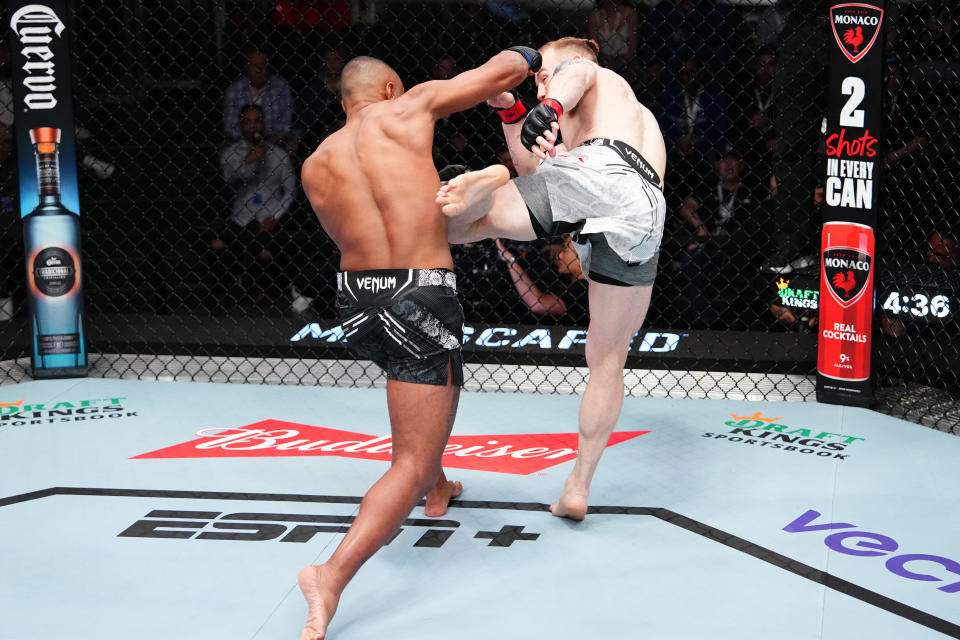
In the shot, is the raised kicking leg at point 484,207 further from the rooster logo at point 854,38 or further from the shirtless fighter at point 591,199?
the rooster logo at point 854,38

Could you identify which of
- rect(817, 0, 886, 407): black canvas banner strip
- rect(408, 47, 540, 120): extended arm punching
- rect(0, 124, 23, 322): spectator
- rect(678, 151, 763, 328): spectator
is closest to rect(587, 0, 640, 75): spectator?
rect(678, 151, 763, 328): spectator

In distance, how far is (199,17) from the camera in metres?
4.91

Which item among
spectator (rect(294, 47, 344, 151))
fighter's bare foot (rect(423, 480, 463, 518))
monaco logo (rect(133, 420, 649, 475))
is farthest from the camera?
spectator (rect(294, 47, 344, 151))

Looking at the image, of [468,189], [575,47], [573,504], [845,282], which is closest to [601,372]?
[573,504]

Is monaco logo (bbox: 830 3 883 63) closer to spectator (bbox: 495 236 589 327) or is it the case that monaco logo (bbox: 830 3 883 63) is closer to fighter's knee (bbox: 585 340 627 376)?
spectator (bbox: 495 236 589 327)

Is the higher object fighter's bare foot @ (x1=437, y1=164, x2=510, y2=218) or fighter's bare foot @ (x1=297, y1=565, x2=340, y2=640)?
fighter's bare foot @ (x1=437, y1=164, x2=510, y2=218)

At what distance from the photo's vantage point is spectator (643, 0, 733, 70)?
14.1ft

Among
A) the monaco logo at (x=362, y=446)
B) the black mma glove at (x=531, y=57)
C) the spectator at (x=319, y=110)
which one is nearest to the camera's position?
the black mma glove at (x=531, y=57)

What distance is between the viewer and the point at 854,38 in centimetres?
345

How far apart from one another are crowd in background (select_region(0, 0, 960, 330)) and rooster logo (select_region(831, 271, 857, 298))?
0.18 meters

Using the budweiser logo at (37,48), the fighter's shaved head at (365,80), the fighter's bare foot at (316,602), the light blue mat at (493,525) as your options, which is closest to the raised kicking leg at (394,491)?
the fighter's bare foot at (316,602)

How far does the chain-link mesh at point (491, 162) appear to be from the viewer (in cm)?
389

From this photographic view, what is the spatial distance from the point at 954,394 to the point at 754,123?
4.76 feet

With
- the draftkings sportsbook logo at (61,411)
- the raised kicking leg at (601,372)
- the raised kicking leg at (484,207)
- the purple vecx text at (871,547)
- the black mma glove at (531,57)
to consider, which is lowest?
the purple vecx text at (871,547)
